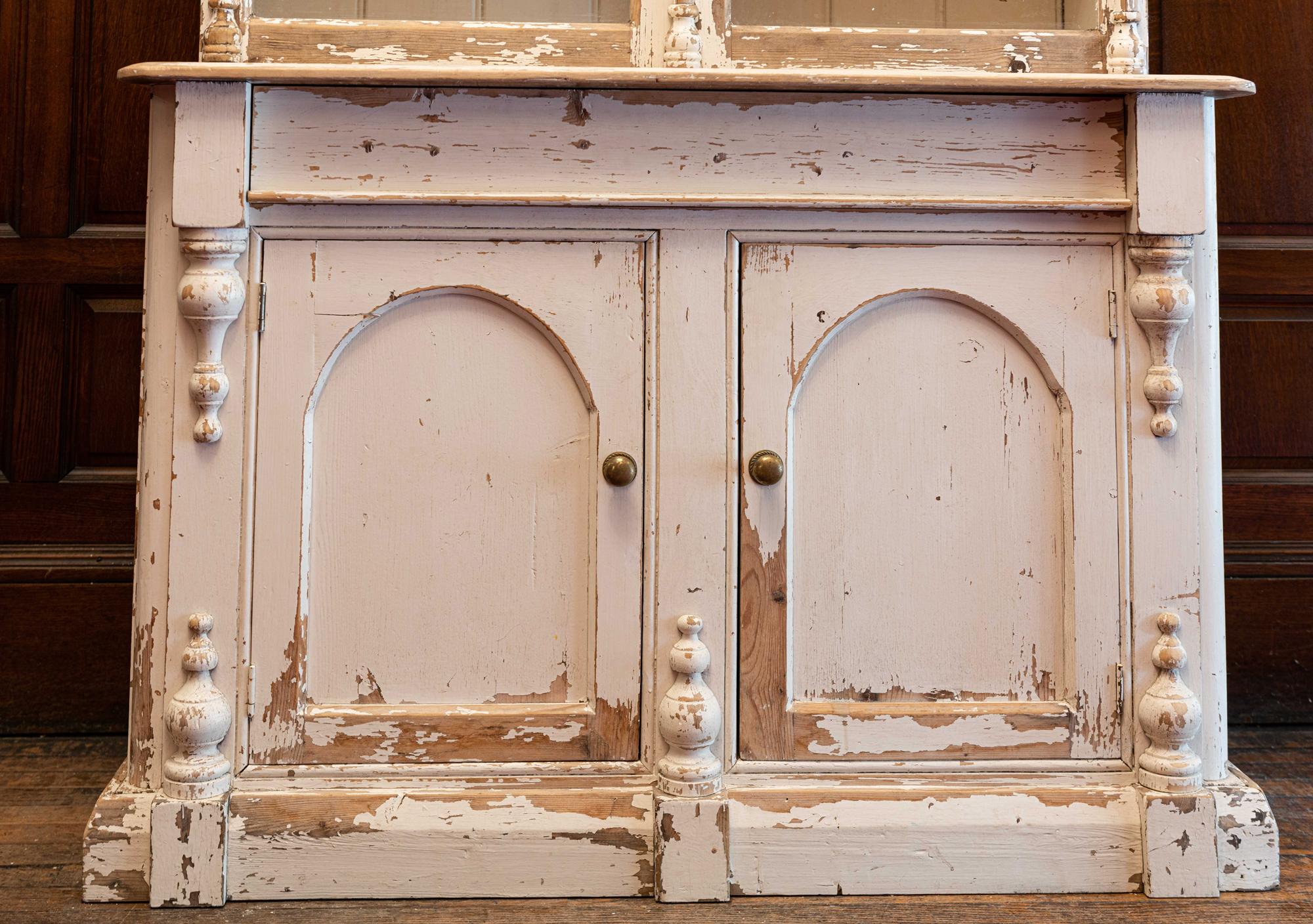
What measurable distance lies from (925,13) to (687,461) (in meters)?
0.66

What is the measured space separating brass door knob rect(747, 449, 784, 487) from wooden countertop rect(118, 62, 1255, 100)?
442mm

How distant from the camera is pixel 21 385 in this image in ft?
6.00

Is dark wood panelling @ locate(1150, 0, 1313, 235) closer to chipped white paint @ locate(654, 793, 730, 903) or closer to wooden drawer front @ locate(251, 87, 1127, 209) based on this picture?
wooden drawer front @ locate(251, 87, 1127, 209)

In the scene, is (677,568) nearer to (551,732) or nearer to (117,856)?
(551,732)

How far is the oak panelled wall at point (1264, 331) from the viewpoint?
A: 1908mm

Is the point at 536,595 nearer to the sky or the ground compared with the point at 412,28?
nearer to the ground

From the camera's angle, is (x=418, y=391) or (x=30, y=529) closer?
(x=418, y=391)

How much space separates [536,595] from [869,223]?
621 mm

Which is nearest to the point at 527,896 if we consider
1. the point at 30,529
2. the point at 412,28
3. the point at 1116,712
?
the point at 1116,712

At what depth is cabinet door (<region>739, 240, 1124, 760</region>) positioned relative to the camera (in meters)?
1.25

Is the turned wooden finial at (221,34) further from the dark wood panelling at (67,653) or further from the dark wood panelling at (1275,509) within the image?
the dark wood panelling at (1275,509)

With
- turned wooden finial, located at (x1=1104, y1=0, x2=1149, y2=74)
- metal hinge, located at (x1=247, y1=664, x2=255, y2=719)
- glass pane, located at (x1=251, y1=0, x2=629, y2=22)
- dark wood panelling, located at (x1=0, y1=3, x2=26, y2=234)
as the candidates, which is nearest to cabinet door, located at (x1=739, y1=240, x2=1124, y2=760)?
turned wooden finial, located at (x1=1104, y1=0, x2=1149, y2=74)

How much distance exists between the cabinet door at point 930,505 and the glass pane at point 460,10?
0.36m

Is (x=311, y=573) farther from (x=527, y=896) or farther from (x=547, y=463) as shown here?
(x=527, y=896)
